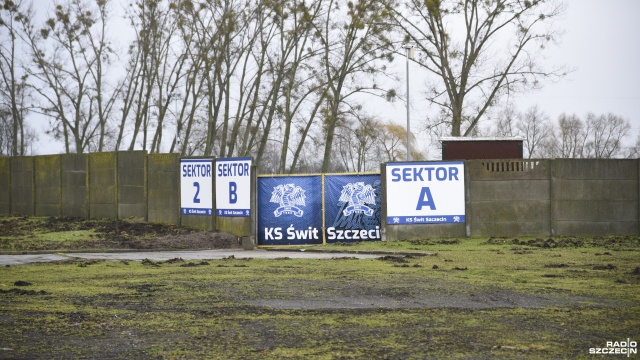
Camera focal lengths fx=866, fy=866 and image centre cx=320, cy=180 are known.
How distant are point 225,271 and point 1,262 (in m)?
5.79

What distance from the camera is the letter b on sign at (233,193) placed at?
25344 mm

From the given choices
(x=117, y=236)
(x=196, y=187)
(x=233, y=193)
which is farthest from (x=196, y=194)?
(x=117, y=236)

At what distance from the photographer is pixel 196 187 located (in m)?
27.1

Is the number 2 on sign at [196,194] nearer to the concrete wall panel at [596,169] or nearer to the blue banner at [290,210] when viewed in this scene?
the blue banner at [290,210]

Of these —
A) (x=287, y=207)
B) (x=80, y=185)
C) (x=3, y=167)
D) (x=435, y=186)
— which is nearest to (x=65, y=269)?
(x=287, y=207)

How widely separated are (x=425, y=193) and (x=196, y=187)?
7.30m

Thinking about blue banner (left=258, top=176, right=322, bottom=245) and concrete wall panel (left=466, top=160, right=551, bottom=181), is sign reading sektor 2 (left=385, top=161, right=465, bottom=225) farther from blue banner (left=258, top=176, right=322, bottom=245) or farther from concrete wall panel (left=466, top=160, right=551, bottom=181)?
blue banner (left=258, top=176, right=322, bottom=245)

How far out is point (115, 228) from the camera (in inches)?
1126

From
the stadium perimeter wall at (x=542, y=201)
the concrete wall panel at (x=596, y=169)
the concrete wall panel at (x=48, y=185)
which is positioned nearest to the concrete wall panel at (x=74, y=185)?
the concrete wall panel at (x=48, y=185)

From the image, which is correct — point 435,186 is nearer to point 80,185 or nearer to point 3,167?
point 80,185

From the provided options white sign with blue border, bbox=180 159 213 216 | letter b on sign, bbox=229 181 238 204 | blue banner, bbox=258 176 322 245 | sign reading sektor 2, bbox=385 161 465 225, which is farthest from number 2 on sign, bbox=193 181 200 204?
sign reading sektor 2, bbox=385 161 465 225

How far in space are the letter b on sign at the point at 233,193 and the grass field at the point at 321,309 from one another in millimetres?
6680

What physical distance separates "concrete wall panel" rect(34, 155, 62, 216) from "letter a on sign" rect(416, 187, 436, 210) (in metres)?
16.9

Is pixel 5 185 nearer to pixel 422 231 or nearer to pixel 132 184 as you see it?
pixel 132 184
